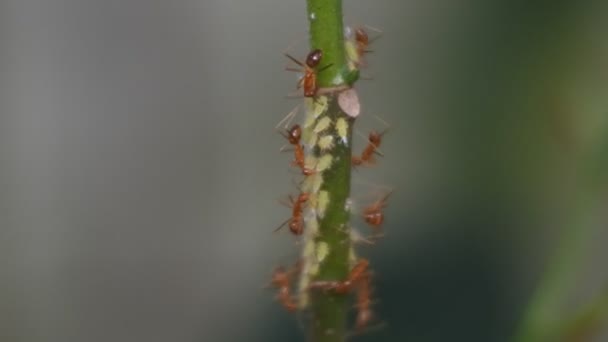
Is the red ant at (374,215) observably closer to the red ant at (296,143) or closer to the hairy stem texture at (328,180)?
the red ant at (296,143)

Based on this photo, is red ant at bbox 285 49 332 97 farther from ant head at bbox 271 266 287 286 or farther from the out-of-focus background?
the out-of-focus background

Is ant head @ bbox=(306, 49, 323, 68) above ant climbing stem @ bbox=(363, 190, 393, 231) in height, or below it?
above

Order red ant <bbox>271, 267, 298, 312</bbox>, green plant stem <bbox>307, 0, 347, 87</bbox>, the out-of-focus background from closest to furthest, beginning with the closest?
1. green plant stem <bbox>307, 0, 347, 87</bbox>
2. red ant <bbox>271, 267, 298, 312</bbox>
3. the out-of-focus background

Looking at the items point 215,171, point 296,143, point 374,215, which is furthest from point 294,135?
point 215,171

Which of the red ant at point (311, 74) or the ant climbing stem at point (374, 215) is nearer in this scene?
the red ant at point (311, 74)

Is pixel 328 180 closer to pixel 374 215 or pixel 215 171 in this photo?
pixel 374 215

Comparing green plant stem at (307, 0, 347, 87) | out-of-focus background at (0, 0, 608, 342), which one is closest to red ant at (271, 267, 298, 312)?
green plant stem at (307, 0, 347, 87)

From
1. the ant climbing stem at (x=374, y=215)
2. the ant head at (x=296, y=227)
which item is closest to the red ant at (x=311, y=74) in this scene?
the ant head at (x=296, y=227)

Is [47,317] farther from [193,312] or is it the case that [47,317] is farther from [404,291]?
[404,291]
